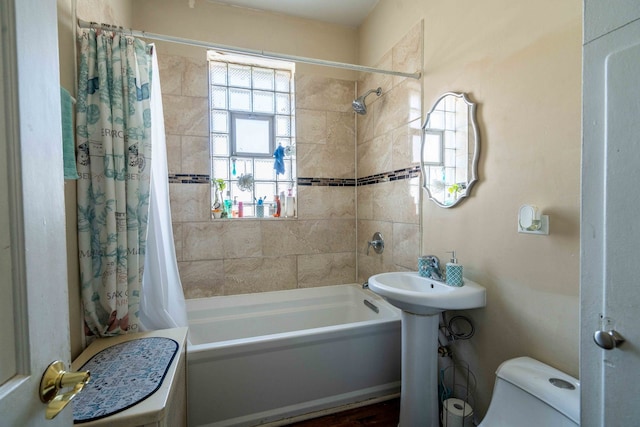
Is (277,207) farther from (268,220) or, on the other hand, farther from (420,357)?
(420,357)

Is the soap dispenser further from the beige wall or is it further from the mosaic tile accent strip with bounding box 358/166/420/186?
the mosaic tile accent strip with bounding box 358/166/420/186

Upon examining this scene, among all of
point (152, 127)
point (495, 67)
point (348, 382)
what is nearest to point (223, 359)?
point (348, 382)

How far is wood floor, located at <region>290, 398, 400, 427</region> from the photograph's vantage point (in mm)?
1746

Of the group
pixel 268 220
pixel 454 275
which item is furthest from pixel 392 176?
pixel 268 220

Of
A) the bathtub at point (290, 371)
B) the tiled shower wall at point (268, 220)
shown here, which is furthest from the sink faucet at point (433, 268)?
the tiled shower wall at point (268, 220)

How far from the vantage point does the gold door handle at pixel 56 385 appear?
0.52m

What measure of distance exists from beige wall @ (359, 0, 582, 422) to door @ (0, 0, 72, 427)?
5.31ft

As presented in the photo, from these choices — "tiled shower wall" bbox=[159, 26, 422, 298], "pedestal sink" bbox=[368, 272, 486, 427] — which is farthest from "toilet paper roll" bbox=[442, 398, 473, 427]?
"tiled shower wall" bbox=[159, 26, 422, 298]

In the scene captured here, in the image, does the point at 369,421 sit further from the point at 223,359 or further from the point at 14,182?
the point at 14,182

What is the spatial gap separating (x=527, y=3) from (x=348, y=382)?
7.30 feet

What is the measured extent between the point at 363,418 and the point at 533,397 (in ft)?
3.40

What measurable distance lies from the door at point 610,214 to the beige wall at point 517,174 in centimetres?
53

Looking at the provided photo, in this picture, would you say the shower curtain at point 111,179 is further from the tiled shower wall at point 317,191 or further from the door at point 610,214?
the door at point 610,214

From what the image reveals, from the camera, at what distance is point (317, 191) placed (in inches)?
108
